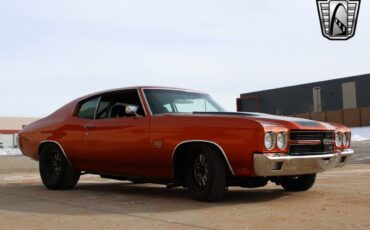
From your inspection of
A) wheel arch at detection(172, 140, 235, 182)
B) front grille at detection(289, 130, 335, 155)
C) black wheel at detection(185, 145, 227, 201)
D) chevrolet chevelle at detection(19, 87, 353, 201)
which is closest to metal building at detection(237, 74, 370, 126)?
chevrolet chevelle at detection(19, 87, 353, 201)

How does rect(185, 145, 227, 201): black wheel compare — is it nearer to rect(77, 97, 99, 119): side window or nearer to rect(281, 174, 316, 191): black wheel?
rect(281, 174, 316, 191): black wheel

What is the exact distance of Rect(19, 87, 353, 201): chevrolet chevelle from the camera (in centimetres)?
634

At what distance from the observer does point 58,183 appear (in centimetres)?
881

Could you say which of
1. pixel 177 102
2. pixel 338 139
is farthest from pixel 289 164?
pixel 177 102

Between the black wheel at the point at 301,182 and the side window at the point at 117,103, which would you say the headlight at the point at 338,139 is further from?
the side window at the point at 117,103

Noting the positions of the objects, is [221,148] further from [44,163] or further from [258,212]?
[44,163]

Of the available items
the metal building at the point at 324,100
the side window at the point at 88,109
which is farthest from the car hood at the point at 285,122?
the metal building at the point at 324,100

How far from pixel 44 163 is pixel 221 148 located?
3859 mm

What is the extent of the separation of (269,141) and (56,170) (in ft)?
13.7

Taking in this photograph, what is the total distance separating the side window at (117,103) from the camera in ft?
25.7

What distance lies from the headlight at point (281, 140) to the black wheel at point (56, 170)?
12.4 ft

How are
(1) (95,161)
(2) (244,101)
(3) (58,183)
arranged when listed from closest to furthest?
(1) (95,161) < (3) (58,183) < (2) (244,101)

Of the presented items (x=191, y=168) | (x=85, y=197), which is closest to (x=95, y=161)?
(x=85, y=197)

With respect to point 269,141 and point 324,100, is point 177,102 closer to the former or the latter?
point 269,141
